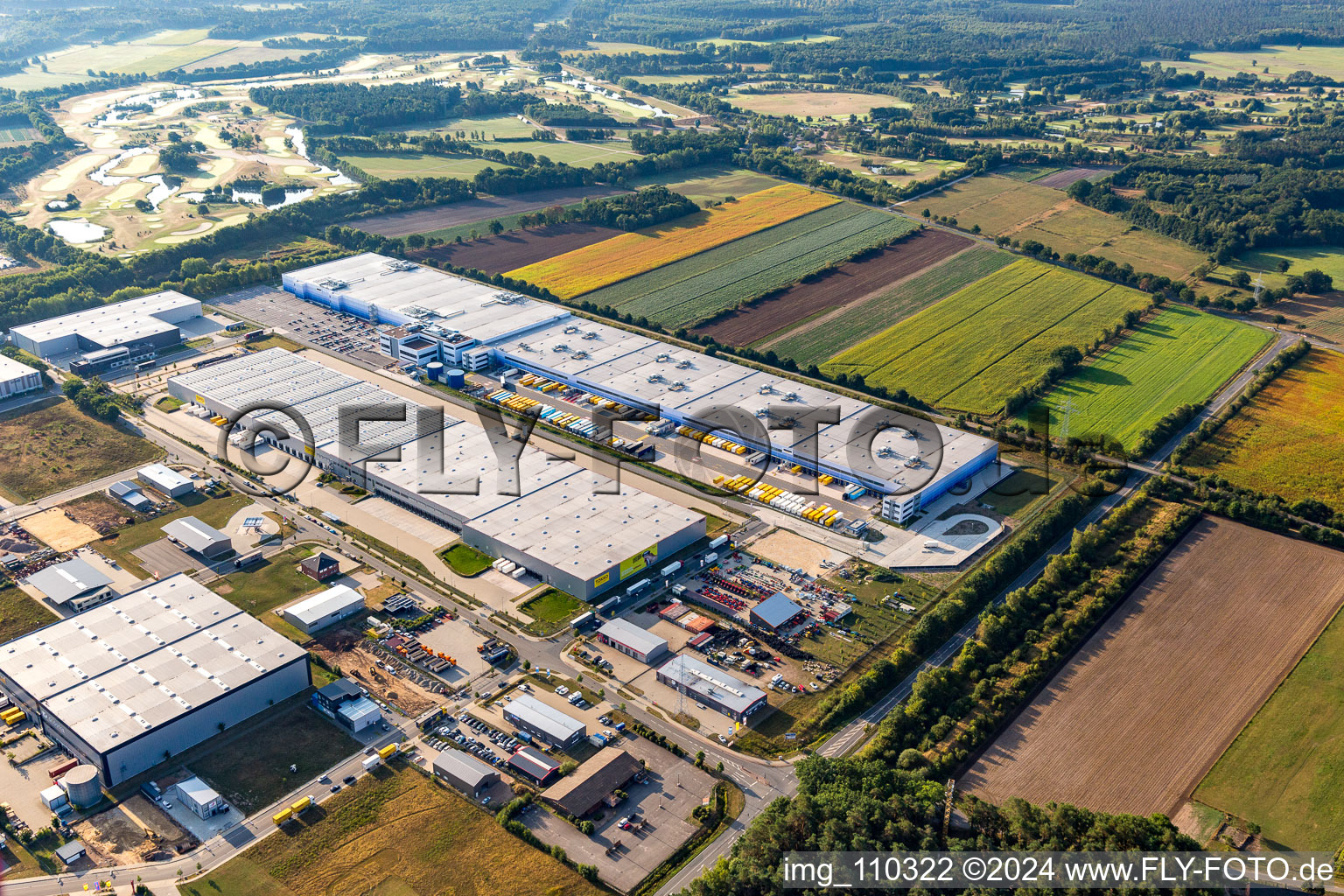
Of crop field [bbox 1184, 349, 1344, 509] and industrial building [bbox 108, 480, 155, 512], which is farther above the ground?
crop field [bbox 1184, 349, 1344, 509]

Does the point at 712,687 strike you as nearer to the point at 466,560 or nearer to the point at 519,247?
the point at 466,560

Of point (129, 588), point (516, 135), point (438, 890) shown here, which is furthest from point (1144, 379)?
point (516, 135)

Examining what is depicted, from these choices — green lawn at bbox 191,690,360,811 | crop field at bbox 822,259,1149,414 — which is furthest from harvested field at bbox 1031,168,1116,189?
green lawn at bbox 191,690,360,811

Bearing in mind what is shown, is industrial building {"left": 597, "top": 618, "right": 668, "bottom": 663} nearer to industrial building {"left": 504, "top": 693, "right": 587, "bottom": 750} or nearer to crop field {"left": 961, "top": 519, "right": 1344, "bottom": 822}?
industrial building {"left": 504, "top": 693, "right": 587, "bottom": 750}

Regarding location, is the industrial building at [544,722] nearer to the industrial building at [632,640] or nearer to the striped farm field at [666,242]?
the industrial building at [632,640]

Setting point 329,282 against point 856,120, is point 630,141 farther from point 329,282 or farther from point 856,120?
point 329,282

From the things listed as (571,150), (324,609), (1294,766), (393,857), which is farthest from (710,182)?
(393,857)

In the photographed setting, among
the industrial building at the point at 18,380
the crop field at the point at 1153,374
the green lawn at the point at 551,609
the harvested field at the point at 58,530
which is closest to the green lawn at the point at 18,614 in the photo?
the harvested field at the point at 58,530
